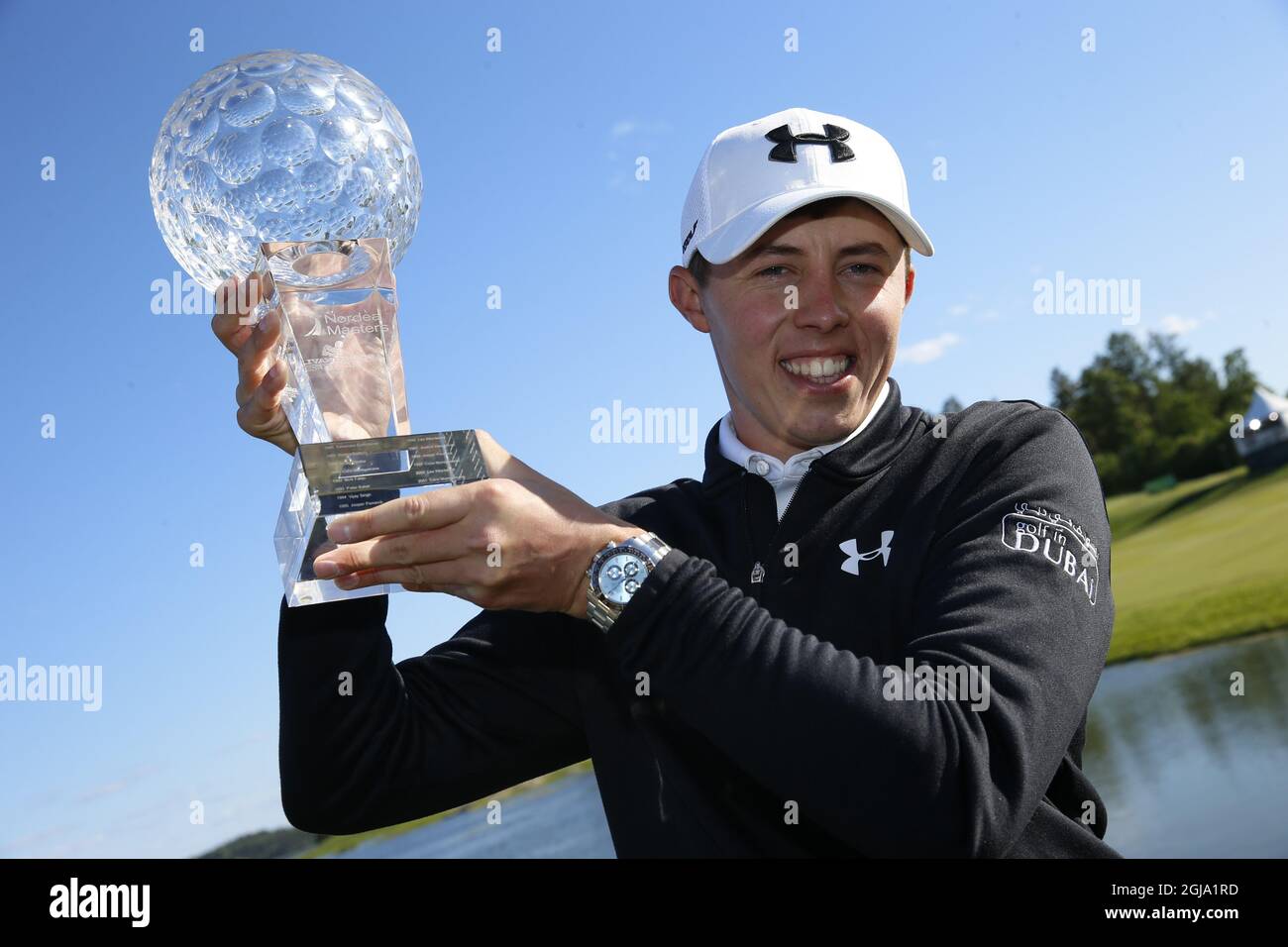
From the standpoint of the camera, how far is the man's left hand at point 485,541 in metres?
1.52

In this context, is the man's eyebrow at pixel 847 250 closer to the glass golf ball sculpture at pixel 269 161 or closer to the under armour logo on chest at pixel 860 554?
the under armour logo on chest at pixel 860 554

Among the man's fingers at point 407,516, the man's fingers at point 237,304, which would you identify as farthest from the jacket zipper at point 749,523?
the man's fingers at point 237,304

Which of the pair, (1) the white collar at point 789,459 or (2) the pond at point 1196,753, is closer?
(1) the white collar at point 789,459

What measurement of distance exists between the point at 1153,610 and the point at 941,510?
43.1m

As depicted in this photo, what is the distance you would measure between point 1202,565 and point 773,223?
48.0 m

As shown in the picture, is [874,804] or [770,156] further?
[770,156]

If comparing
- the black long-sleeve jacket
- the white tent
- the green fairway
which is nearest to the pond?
the green fairway

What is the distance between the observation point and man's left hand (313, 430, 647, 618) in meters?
1.52

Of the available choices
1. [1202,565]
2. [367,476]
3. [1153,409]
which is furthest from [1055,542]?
[1153,409]

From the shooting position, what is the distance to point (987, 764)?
1.60m

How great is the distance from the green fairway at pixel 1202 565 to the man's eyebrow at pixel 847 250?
121 ft

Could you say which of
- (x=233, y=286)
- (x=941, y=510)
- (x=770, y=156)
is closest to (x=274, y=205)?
(x=233, y=286)
